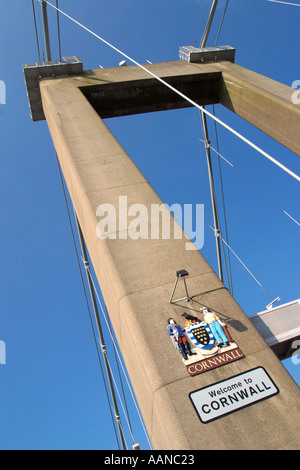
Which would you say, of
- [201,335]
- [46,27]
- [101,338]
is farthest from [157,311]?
[101,338]

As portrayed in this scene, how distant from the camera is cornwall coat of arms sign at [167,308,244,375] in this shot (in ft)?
14.9

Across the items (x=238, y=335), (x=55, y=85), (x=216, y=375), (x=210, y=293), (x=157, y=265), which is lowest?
(x=216, y=375)

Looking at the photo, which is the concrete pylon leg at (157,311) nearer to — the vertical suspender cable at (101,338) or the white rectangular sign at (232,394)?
the white rectangular sign at (232,394)

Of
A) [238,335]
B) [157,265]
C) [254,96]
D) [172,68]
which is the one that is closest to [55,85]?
[172,68]

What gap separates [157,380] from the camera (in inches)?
170

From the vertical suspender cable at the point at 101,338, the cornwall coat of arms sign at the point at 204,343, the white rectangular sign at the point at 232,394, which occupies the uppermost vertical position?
the vertical suspender cable at the point at 101,338

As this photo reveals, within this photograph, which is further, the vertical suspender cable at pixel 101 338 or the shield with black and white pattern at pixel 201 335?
the vertical suspender cable at pixel 101 338

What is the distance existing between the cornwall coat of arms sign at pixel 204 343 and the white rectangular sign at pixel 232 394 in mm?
255

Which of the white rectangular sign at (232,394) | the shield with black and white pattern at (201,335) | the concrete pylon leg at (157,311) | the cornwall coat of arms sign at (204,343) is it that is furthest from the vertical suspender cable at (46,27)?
the white rectangular sign at (232,394)

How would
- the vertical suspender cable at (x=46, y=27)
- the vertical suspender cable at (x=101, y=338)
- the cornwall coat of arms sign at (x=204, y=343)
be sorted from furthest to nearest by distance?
the vertical suspender cable at (x=101, y=338)
the vertical suspender cable at (x=46, y=27)
the cornwall coat of arms sign at (x=204, y=343)

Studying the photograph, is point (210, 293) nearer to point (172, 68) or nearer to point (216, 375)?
point (216, 375)

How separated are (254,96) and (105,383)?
15597 millimetres

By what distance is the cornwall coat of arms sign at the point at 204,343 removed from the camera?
455cm

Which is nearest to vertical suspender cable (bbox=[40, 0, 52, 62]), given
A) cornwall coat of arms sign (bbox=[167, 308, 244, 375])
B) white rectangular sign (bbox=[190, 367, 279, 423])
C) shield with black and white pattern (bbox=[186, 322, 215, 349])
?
cornwall coat of arms sign (bbox=[167, 308, 244, 375])
